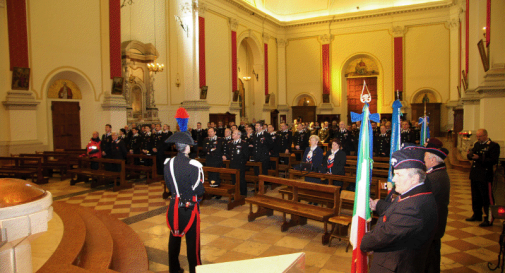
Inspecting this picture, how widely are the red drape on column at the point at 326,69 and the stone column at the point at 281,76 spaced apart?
2965mm

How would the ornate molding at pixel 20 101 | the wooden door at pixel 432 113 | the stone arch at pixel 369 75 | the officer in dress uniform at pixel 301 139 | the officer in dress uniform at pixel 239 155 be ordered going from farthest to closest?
1. the stone arch at pixel 369 75
2. the wooden door at pixel 432 113
3. the officer in dress uniform at pixel 301 139
4. the ornate molding at pixel 20 101
5. the officer in dress uniform at pixel 239 155

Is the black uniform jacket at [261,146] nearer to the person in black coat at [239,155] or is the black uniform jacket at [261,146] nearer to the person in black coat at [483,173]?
the person in black coat at [239,155]

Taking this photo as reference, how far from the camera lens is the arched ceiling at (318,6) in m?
22.7

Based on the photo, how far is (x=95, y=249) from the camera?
12.8ft

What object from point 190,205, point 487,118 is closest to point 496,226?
point 487,118

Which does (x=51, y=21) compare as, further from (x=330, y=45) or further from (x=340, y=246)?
(x=330, y=45)

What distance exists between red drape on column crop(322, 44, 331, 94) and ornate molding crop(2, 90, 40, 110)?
723 inches

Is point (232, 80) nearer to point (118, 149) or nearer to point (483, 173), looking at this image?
point (118, 149)

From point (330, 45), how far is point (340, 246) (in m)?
21.6

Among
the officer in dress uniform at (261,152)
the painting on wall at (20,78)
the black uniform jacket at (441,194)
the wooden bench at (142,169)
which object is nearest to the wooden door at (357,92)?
the officer in dress uniform at (261,152)

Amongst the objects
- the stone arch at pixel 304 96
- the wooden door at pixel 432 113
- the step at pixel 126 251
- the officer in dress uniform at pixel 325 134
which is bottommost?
the step at pixel 126 251

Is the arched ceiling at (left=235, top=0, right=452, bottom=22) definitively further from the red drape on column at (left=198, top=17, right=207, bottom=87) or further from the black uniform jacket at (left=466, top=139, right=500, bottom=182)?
the black uniform jacket at (left=466, top=139, right=500, bottom=182)

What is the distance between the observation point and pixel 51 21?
1212 centimetres

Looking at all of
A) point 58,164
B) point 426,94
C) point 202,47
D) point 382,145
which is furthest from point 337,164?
point 426,94
